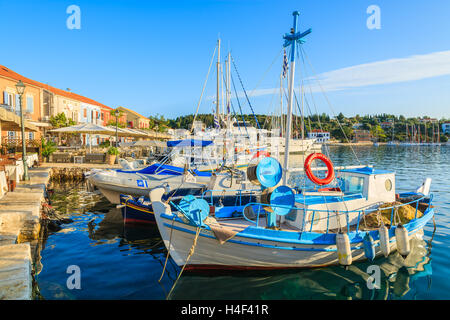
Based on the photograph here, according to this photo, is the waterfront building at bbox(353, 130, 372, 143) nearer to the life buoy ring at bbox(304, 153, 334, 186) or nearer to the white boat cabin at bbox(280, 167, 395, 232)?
the white boat cabin at bbox(280, 167, 395, 232)

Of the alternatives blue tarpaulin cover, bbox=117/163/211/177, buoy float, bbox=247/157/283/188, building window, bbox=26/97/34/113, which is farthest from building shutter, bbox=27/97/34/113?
buoy float, bbox=247/157/283/188

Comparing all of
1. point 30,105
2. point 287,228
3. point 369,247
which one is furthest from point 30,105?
point 369,247

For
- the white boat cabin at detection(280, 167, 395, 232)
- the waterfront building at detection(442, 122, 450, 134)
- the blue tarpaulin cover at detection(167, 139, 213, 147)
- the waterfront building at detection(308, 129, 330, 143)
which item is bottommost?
the white boat cabin at detection(280, 167, 395, 232)

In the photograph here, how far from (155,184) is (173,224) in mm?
8647

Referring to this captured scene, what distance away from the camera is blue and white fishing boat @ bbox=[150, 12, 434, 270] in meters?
8.04

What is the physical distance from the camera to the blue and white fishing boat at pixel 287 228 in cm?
804

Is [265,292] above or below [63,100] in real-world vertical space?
below

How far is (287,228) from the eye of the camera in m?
9.13

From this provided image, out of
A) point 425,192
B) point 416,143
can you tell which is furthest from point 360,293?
point 416,143

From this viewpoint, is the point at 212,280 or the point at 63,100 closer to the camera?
the point at 212,280

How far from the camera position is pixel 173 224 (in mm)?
8273

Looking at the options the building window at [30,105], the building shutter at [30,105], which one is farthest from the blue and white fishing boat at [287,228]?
the building shutter at [30,105]

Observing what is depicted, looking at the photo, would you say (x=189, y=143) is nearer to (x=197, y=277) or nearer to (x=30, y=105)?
(x=197, y=277)

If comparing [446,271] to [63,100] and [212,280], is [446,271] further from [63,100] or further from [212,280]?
[63,100]
